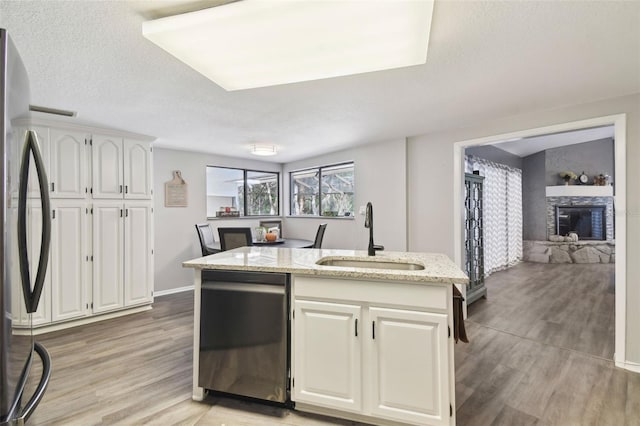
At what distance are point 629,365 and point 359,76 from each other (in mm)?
3157

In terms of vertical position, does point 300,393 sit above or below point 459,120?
below

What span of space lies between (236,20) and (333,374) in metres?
1.91

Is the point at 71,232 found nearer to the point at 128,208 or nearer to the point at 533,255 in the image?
the point at 128,208

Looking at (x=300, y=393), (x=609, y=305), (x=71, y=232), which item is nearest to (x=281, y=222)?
(x=71, y=232)

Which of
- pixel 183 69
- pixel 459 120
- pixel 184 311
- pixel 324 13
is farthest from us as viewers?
pixel 184 311

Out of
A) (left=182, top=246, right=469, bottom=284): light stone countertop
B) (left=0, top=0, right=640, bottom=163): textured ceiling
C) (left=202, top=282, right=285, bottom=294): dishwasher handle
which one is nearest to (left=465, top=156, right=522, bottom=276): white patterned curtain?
(left=0, top=0, right=640, bottom=163): textured ceiling

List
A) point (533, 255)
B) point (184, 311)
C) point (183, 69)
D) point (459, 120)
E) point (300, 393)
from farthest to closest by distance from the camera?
point (533, 255), point (184, 311), point (459, 120), point (183, 69), point (300, 393)

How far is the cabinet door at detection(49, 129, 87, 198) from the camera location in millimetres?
3131

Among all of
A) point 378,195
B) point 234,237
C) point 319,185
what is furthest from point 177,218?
point 378,195

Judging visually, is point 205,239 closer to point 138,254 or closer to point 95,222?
point 138,254

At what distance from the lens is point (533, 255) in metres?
7.05

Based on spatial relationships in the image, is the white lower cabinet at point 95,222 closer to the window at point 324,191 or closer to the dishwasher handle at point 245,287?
the dishwasher handle at point 245,287

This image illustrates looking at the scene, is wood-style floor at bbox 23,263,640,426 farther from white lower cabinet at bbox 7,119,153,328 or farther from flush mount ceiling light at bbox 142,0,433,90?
flush mount ceiling light at bbox 142,0,433,90

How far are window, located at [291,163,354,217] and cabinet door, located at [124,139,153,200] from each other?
2675mm
